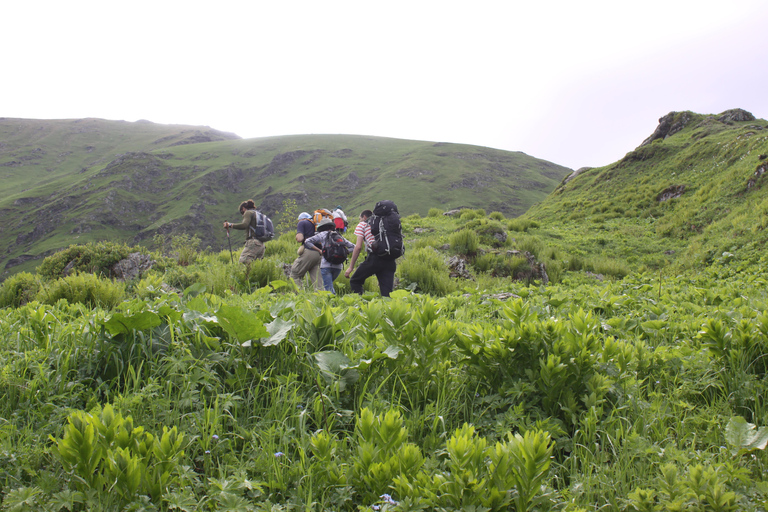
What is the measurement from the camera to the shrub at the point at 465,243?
11.9 metres

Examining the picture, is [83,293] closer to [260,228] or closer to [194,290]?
[194,290]

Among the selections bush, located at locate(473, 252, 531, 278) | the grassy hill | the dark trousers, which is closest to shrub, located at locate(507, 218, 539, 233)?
bush, located at locate(473, 252, 531, 278)

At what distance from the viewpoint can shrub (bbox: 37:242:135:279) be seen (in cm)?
962

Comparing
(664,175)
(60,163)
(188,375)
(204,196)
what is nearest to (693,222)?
(664,175)

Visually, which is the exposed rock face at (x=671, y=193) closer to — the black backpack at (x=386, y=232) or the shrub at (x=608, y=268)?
the shrub at (x=608, y=268)

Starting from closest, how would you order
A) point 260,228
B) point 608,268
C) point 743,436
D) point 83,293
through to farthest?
point 743,436 < point 83,293 < point 260,228 < point 608,268

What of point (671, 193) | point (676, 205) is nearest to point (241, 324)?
point (676, 205)

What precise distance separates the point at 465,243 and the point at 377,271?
5.74 metres

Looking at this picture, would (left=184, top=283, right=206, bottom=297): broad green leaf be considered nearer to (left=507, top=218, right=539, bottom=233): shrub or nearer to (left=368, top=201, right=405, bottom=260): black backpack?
(left=368, top=201, right=405, bottom=260): black backpack

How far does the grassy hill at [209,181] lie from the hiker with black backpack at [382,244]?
10126cm

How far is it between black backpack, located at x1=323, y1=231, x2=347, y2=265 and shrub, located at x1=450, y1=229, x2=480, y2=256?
203 inches

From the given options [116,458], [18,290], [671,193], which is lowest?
[18,290]

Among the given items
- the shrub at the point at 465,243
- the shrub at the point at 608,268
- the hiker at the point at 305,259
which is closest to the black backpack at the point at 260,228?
the hiker at the point at 305,259

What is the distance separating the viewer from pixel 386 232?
6.73m
